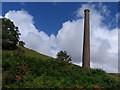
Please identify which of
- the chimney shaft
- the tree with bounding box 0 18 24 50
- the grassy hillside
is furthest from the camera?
the tree with bounding box 0 18 24 50

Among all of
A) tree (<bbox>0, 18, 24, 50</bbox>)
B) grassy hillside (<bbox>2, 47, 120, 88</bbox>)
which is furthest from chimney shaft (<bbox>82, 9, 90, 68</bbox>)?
tree (<bbox>0, 18, 24, 50</bbox>)

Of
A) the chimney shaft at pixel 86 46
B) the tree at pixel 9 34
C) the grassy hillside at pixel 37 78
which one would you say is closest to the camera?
the grassy hillside at pixel 37 78

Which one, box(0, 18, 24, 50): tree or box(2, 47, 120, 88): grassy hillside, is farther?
box(0, 18, 24, 50): tree

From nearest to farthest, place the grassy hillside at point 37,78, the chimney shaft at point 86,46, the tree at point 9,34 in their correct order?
the grassy hillside at point 37,78, the chimney shaft at point 86,46, the tree at point 9,34

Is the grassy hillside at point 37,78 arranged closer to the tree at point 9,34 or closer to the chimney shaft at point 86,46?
the chimney shaft at point 86,46

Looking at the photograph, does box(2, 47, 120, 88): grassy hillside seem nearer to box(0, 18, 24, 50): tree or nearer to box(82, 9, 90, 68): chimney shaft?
box(82, 9, 90, 68): chimney shaft

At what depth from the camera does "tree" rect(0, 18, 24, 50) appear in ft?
99.7

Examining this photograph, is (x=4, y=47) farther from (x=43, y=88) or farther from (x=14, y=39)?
(x=43, y=88)

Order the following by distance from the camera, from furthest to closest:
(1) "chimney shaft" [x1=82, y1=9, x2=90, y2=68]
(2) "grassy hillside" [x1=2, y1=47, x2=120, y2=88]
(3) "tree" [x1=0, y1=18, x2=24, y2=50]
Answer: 1. (3) "tree" [x1=0, y1=18, x2=24, y2=50]
2. (1) "chimney shaft" [x1=82, y1=9, x2=90, y2=68]
3. (2) "grassy hillside" [x1=2, y1=47, x2=120, y2=88]

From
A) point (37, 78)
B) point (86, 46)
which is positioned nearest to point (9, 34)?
point (86, 46)

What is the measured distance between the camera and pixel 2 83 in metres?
12.2

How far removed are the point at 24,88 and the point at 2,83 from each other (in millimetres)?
1469

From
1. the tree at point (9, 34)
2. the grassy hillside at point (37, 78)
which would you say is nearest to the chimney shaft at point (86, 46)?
the grassy hillside at point (37, 78)

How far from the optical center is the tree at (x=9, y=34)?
30391 mm
